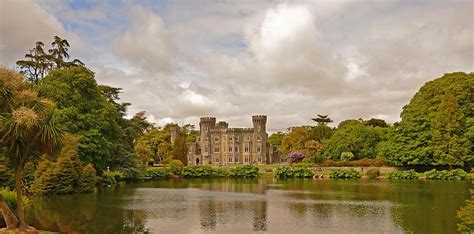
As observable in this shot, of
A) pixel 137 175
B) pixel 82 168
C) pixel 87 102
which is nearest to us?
pixel 82 168

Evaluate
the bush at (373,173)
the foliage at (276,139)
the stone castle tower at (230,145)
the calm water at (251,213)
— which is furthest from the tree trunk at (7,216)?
the foliage at (276,139)

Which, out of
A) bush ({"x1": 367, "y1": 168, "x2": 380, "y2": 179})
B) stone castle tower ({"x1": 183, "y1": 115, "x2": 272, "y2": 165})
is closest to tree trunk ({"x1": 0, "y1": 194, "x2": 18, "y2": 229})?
bush ({"x1": 367, "y1": 168, "x2": 380, "y2": 179})

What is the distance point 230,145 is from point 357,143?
3454 cm

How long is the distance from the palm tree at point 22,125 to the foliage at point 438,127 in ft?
159

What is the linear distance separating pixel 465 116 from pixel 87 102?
43.6 m

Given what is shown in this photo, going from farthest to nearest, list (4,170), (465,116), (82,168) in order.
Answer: (465,116), (82,168), (4,170)

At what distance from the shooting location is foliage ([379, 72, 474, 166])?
54.0 m

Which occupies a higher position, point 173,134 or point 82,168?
point 173,134

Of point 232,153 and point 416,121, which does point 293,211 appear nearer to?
point 416,121

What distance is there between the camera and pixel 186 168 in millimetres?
65438

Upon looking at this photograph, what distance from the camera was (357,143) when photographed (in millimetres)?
68750

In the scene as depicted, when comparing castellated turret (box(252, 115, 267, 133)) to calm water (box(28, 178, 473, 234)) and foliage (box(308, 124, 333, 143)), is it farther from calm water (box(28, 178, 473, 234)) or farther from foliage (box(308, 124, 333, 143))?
calm water (box(28, 178, 473, 234))

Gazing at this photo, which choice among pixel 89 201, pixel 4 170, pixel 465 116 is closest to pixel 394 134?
pixel 465 116

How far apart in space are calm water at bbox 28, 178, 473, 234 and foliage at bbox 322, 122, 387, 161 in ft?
111
